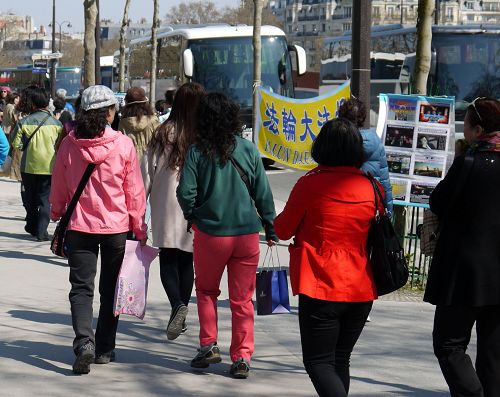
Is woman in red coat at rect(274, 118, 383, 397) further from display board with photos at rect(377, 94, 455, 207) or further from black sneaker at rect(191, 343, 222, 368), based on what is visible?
display board with photos at rect(377, 94, 455, 207)

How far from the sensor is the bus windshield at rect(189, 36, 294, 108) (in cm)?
2655

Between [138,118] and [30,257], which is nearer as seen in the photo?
[138,118]

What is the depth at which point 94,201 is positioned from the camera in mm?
6445

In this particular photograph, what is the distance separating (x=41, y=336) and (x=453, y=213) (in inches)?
139

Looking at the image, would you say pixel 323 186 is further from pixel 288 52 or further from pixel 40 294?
pixel 288 52

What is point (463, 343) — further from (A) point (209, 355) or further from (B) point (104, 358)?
(B) point (104, 358)

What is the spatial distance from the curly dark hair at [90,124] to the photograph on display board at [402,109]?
10.9 ft

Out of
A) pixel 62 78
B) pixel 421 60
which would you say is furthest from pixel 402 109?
pixel 62 78

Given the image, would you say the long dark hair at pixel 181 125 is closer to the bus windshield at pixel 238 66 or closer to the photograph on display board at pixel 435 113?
the photograph on display board at pixel 435 113

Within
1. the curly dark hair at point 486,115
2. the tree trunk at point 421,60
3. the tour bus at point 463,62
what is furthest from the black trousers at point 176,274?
the tour bus at point 463,62

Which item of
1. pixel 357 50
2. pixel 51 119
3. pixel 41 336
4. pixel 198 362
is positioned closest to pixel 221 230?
pixel 198 362

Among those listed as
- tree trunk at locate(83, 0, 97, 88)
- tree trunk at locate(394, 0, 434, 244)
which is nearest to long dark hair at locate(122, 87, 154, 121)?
tree trunk at locate(394, 0, 434, 244)

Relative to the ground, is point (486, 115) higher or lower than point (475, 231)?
higher

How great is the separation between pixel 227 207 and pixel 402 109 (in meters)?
3.27
